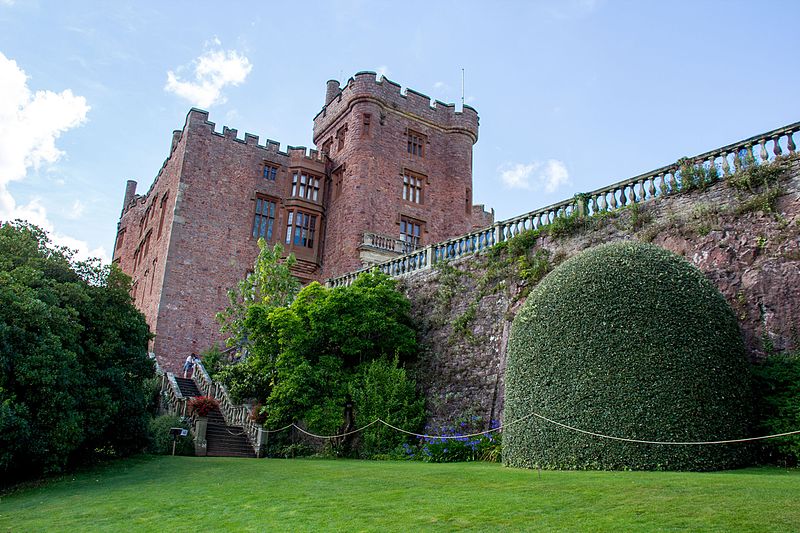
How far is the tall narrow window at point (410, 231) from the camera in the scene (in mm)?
29984

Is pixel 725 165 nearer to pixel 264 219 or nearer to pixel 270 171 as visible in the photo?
pixel 264 219

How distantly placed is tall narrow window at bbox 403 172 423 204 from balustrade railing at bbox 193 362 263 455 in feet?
43.6

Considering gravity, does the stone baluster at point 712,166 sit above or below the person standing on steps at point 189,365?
above

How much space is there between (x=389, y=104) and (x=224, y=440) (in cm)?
1936

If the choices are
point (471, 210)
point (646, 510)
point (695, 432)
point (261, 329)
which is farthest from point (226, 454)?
point (471, 210)

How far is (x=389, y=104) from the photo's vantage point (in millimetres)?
30953

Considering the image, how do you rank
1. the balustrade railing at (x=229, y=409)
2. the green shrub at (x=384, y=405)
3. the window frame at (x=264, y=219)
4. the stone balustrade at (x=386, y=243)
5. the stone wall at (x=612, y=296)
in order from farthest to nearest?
the window frame at (x=264, y=219), the stone balustrade at (x=386, y=243), the balustrade railing at (x=229, y=409), the green shrub at (x=384, y=405), the stone wall at (x=612, y=296)

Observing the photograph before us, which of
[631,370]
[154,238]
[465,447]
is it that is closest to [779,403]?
[631,370]

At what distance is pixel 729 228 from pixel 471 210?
2118 cm

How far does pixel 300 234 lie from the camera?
30.2 meters

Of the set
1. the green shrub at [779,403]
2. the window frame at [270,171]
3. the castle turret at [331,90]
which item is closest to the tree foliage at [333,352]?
the green shrub at [779,403]

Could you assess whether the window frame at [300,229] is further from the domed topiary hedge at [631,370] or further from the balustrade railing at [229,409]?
the domed topiary hedge at [631,370]

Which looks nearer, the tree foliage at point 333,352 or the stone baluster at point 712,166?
the stone baluster at point 712,166

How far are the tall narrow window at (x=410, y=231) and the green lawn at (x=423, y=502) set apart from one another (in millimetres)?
19945
